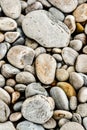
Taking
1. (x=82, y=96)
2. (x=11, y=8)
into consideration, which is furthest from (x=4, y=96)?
(x=11, y=8)

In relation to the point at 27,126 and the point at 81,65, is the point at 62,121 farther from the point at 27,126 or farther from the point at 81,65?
the point at 81,65

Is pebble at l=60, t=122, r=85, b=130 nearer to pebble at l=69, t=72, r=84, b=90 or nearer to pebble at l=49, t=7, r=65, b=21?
pebble at l=69, t=72, r=84, b=90

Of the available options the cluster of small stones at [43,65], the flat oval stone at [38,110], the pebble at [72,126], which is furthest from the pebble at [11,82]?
the pebble at [72,126]

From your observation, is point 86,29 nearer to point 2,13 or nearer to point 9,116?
point 2,13

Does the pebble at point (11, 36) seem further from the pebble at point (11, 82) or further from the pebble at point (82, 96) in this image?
the pebble at point (82, 96)

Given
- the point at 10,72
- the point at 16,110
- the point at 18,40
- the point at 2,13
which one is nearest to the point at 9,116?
the point at 16,110

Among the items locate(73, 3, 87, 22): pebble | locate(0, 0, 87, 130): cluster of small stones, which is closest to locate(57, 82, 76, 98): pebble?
locate(0, 0, 87, 130): cluster of small stones
